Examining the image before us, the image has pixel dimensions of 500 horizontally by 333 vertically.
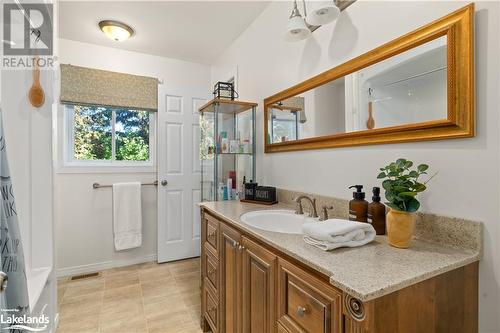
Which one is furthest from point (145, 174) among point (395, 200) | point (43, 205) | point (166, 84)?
point (395, 200)

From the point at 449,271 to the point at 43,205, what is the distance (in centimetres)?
220

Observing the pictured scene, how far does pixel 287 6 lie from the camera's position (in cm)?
182

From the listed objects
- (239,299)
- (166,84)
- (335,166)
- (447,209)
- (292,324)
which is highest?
(166,84)

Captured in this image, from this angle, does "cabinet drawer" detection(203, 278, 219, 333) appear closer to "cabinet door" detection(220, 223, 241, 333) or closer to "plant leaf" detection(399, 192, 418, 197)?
"cabinet door" detection(220, 223, 241, 333)

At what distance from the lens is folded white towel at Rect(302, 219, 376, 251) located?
896mm

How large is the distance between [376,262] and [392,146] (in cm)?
57

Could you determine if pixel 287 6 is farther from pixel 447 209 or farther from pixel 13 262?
pixel 13 262

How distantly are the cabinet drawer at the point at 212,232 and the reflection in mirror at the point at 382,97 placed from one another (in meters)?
0.80

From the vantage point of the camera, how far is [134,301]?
2154mm

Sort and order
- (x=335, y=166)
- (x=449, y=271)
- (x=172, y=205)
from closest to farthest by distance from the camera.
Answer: (x=449, y=271)
(x=335, y=166)
(x=172, y=205)

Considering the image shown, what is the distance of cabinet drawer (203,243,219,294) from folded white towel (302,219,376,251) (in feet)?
2.64

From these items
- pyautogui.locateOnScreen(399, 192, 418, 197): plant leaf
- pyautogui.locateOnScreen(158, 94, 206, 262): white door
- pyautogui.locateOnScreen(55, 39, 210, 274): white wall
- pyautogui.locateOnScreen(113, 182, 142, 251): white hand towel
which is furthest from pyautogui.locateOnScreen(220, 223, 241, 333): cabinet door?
pyautogui.locateOnScreen(55, 39, 210, 274): white wall

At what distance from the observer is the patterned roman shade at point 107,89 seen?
8.39ft

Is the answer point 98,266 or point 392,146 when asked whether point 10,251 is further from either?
point 98,266
